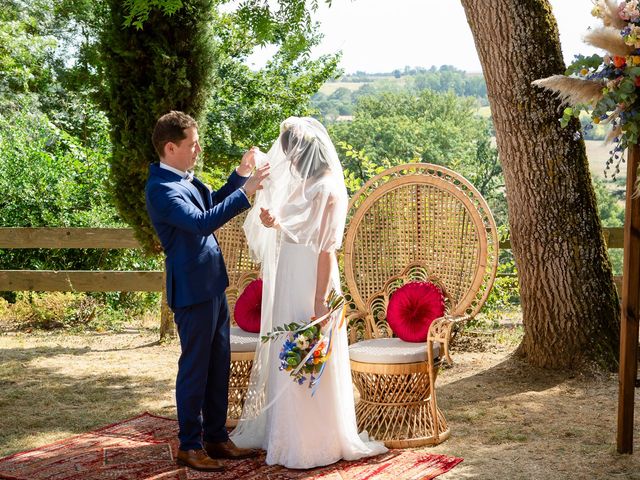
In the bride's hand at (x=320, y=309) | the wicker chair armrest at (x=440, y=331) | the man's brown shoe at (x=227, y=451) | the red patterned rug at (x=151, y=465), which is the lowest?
the red patterned rug at (x=151, y=465)

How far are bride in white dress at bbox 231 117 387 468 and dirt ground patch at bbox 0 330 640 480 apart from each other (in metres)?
0.63

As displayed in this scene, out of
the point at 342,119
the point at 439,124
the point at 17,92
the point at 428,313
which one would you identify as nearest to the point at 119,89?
the point at 428,313

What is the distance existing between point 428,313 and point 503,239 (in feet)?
10.3

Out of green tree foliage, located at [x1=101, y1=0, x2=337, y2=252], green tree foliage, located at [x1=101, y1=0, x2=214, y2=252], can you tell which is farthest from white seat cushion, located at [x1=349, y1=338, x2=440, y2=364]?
green tree foliage, located at [x1=101, y1=0, x2=214, y2=252]

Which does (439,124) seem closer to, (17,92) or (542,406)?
(17,92)

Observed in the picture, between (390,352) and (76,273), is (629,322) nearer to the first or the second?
(390,352)

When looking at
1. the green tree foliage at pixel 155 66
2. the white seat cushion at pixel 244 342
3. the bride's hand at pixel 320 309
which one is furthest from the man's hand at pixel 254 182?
the green tree foliage at pixel 155 66

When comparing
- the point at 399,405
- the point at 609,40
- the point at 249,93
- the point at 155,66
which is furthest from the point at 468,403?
the point at 249,93

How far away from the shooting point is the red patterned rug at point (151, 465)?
3879mm

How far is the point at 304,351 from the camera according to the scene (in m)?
3.95

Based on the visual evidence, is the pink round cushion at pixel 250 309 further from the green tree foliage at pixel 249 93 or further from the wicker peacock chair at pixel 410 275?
the green tree foliage at pixel 249 93

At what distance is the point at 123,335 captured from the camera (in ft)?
26.2

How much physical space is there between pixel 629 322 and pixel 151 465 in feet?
8.00

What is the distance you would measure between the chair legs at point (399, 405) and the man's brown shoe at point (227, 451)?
0.71 metres
